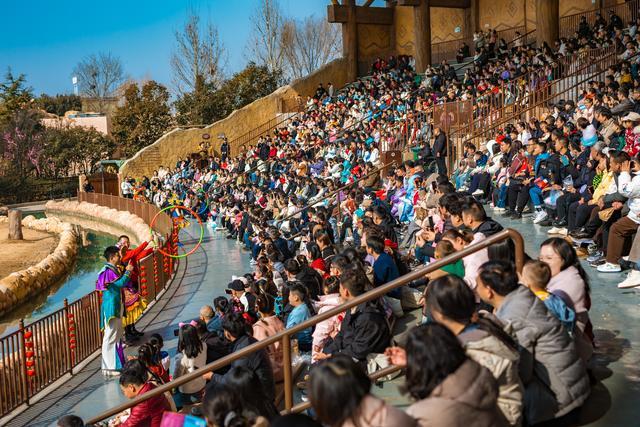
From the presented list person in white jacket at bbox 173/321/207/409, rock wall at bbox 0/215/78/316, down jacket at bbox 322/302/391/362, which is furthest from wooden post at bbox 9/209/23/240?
down jacket at bbox 322/302/391/362

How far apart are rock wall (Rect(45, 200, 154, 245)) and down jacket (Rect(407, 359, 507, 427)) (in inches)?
763

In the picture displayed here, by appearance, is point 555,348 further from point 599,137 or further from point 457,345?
point 599,137

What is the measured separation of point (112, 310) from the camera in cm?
953

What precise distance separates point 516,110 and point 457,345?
15.0 meters

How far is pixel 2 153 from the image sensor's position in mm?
46625

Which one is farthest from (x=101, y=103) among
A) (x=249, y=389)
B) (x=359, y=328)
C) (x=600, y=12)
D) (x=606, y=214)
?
(x=249, y=389)

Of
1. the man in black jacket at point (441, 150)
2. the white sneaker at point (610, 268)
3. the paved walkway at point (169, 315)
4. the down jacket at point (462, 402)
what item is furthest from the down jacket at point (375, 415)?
the man in black jacket at point (441, 150)

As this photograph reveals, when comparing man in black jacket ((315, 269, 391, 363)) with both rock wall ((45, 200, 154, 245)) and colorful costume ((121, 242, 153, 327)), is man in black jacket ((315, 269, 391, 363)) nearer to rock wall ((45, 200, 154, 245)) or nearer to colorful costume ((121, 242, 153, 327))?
colorful costume ((121, 242, 153, 327))

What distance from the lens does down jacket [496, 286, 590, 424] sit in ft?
14.1

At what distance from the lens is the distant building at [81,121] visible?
52872mm

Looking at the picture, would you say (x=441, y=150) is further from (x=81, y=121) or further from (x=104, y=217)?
(x=81, y=121)

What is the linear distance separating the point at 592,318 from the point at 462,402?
4108mm

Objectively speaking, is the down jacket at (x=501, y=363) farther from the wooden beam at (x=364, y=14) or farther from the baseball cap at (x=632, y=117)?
the wooden beam at (x=364, y=14)

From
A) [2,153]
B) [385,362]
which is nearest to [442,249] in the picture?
[385,362]
